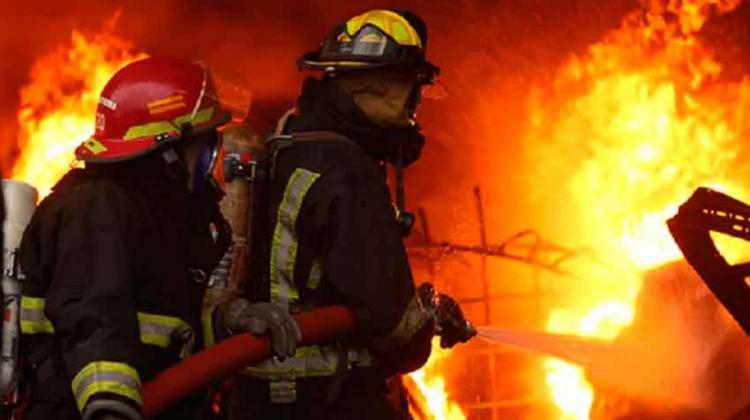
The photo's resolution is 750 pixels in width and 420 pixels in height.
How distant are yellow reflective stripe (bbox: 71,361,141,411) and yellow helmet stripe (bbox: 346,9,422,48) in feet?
6.14

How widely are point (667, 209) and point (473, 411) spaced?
114 inches

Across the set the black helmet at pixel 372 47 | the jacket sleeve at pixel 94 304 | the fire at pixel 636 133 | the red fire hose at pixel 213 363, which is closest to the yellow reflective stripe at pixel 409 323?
the red fire hose at pixel 213 363

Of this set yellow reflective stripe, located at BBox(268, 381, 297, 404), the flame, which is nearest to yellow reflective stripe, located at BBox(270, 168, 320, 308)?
yellow reflective stripe, located at BBox(268, 381, 297, 404)

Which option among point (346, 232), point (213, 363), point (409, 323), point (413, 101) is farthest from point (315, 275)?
point (413, 101)

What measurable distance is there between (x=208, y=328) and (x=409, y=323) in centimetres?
76

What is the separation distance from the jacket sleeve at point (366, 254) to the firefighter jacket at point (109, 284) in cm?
46

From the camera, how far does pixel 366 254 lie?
3.47m

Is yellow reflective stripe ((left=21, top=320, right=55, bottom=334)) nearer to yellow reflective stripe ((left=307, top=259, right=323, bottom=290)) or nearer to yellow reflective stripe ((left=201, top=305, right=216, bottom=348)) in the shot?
yellow reflective stripe ((left=201, top=305, right=216, bottom=348))

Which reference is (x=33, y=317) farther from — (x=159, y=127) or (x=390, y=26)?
(x=390, y=26)

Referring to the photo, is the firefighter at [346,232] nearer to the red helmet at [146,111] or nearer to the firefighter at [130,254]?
the firefighter at [130,254]

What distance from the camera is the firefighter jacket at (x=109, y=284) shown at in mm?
2770

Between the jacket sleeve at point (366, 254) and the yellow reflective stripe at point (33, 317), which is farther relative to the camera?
the jacket sleeve at point (366, 254)

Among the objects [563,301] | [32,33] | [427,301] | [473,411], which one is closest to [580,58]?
[563,301]

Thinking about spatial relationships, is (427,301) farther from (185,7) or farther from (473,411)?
(185,7)
